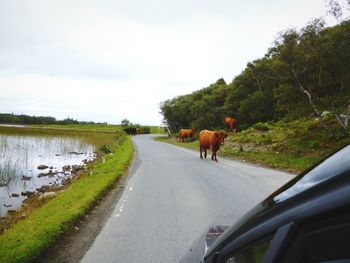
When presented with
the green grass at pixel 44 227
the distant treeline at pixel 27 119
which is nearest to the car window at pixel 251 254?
the green grass at pixel 44 227

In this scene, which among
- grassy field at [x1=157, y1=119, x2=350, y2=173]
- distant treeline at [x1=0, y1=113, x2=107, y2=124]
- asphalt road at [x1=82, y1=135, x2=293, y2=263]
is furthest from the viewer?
distant treeline at [x1=0, y1=113, x2=107, y2=124]

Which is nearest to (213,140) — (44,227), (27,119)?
(44,227)

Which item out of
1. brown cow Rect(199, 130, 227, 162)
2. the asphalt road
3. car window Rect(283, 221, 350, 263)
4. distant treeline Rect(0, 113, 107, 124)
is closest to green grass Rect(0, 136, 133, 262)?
the asphalt road

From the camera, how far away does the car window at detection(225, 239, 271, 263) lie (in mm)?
1481

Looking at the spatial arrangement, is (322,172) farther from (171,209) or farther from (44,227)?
(171,209)

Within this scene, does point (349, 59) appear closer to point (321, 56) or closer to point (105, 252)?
point (321, 56)

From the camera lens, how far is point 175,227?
7613mm

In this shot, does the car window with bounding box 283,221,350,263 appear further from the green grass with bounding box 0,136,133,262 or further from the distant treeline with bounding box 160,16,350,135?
the distant treeline with bounding box 160,16,350,135

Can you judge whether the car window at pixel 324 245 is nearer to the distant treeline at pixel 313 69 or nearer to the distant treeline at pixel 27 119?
the distant treeline at pixel 313 69

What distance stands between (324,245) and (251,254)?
451 millimetres

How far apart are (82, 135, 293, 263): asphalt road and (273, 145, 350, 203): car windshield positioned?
1.71m

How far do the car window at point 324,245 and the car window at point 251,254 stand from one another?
0.19m

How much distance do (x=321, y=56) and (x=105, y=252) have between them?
1873cm

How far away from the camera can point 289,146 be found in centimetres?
2331
